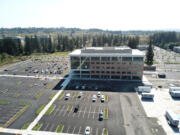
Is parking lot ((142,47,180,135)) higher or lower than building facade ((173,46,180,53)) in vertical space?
lower

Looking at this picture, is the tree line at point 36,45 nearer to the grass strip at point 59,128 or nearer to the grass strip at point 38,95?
the grass strip at point 38,95

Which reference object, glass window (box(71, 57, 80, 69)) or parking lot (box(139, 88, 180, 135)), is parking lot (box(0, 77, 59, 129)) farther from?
parking lot (box(139, 88, 180, 135))

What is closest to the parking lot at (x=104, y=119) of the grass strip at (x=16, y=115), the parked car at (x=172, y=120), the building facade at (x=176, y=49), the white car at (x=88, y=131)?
the white car at (x=88, y=131)

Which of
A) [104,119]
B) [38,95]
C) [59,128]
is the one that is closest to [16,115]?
[38,95]

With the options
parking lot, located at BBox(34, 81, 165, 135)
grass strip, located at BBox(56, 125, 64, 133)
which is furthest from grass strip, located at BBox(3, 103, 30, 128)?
grass strip, located at BBox(56, 125, 64, 133)

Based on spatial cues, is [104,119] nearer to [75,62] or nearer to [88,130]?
[88,130]

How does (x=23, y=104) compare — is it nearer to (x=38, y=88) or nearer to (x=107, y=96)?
(x=38, y=88)

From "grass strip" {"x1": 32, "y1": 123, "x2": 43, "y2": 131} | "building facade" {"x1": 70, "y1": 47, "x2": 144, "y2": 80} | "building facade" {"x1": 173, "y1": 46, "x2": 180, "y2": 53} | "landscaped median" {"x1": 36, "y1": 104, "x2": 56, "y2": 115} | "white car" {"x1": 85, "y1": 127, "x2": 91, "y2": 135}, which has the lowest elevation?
"grass strip" {"x1": 32, "y1": 123, "x2": 43, "y2": 131}

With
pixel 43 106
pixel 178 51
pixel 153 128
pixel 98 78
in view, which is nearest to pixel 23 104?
pixel 43 106

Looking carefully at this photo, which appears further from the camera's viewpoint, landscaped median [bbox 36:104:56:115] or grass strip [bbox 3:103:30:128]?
landscaped median [bbox 36:104:56:115]
